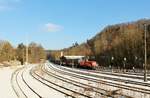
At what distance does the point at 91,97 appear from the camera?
23500mm

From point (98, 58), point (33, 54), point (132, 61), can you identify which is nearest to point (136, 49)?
point (132, 61)

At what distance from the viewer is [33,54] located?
182 metres

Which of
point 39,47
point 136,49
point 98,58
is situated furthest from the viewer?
point 39,47

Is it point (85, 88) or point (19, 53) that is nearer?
point (85, 88)

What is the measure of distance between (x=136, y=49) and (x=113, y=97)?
66473mm

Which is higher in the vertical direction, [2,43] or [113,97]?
[2,43]

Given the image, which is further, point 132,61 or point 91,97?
point 132,61

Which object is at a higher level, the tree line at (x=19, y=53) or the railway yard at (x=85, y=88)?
the tree line at (x=19, y=53)

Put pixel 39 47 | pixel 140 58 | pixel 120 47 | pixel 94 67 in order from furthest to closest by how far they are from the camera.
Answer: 1. pixel 39 47
2. pixel 120 47
3. pixel 140 58
4. pixel 94 67

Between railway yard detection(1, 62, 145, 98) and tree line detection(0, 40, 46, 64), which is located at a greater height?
tree line detection(0, 40, 46, 64)

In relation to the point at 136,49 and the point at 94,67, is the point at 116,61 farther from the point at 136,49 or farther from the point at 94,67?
the point at 94,67

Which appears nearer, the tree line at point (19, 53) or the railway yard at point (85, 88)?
the railway yard at point (85, 88)

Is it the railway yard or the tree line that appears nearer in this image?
the railway yard

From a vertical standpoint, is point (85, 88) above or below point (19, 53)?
below
